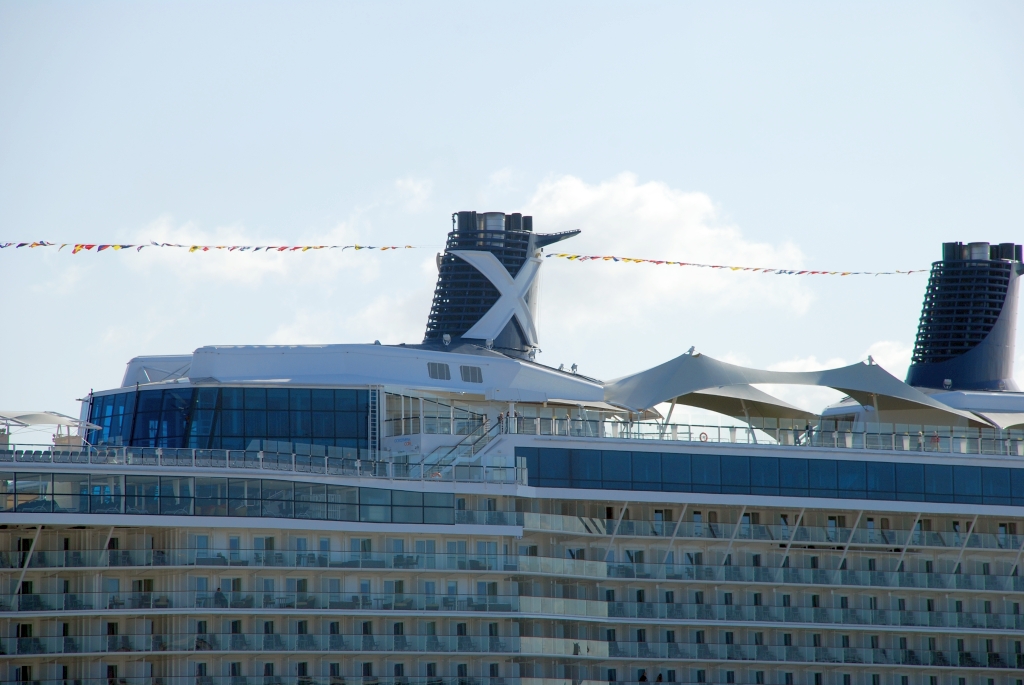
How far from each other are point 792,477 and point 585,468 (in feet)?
25.7

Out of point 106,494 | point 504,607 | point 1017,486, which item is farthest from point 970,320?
point 106,494

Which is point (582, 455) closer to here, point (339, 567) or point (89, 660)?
point (339, 567)

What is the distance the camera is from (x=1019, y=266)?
9225 centimetres

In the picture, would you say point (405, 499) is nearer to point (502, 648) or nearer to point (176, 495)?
point (502, 648)

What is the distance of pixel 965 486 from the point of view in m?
73.9

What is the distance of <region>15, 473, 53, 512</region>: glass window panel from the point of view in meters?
59.4

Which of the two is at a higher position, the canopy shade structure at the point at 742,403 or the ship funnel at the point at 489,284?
the ship funnel at the point at 489,284

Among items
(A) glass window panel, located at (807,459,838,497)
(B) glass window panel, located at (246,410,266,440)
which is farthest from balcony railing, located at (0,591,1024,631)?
(B) glass window panel, located at (246,410,266,440)

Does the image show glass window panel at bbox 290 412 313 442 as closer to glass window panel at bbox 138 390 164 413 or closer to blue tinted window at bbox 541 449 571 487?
glass window panel at bbox 138 390 164 413

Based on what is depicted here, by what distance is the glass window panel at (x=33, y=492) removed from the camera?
5944cm

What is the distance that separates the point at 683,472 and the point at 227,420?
51.3ft

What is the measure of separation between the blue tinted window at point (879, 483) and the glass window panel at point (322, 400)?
19173mm

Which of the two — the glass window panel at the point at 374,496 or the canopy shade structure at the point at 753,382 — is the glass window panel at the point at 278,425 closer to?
the glass window panel at the point at 374,496

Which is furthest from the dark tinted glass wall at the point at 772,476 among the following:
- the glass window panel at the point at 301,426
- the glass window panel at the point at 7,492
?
the glass window panel at the point at 7,492
